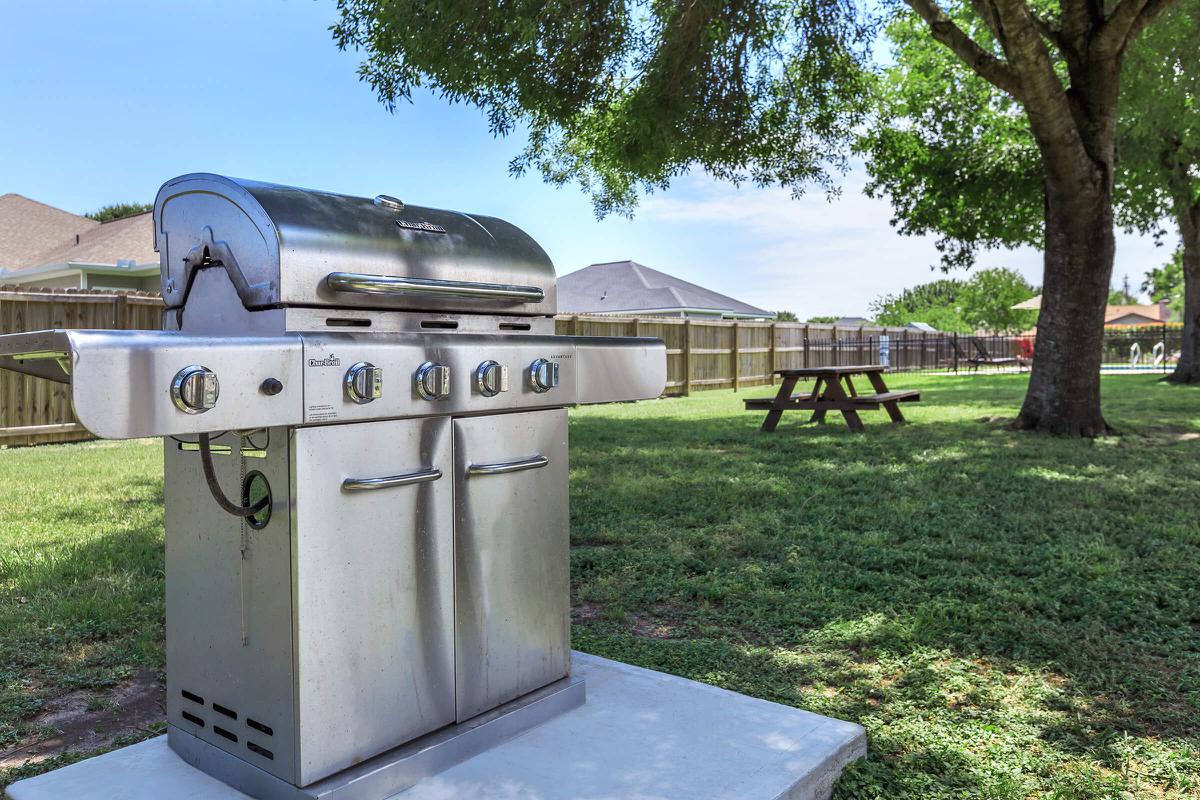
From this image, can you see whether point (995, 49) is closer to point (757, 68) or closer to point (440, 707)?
point (757, 68)

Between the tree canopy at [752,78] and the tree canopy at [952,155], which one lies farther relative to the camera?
the tree canopy at [952,155]

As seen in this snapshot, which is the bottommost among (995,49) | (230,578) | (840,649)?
(840,649)

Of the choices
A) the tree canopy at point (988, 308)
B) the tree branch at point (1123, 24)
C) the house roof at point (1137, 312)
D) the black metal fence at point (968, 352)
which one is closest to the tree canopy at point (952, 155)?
the tree branch at point (1123, 24)

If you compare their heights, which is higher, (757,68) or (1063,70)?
(1063,70)

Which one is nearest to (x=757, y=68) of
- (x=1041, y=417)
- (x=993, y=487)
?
(x=1041, y=417)

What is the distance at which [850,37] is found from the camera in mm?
10508

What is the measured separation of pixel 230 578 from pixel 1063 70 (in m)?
17.3

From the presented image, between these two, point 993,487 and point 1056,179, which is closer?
point 993,487

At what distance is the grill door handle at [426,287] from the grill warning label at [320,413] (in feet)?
0.88

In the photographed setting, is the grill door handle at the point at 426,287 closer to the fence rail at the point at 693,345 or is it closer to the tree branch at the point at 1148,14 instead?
the fence rail at the point at 693,345

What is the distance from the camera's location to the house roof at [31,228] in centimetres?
2270

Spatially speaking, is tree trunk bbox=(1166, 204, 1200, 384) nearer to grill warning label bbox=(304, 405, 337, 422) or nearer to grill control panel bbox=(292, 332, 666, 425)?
grill control panel bbox=(292, 332, 666, 425)

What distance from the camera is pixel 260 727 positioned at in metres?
1.86

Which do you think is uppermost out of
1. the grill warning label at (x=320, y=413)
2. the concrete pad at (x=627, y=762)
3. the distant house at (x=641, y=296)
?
the distant house at (x=641, y=296)
